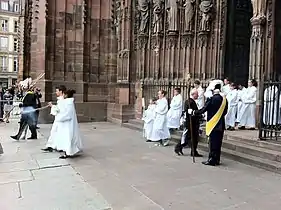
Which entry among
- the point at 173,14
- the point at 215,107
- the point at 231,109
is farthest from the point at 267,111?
the point at 173,14

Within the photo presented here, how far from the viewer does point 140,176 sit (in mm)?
6191

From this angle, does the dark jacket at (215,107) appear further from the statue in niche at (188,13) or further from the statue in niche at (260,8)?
the statue in niche at (188,13)

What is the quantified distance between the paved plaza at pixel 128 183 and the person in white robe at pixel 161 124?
1.30 m

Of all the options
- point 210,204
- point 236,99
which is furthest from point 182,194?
point 236,99

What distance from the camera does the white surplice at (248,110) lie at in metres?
10.2

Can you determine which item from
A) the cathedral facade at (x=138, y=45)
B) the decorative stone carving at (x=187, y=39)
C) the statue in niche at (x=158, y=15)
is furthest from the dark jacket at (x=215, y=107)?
Answer: the statue in niche at (x=158, y=15)

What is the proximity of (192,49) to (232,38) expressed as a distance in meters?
1.54

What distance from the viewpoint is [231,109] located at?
10.5 m

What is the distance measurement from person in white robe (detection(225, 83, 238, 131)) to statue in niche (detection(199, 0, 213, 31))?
116 inches

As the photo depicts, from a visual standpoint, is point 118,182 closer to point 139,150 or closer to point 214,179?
point 214,179

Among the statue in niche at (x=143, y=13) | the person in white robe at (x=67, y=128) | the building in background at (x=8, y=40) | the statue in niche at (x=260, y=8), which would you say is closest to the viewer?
the person in white robe at (x=67, y=128)

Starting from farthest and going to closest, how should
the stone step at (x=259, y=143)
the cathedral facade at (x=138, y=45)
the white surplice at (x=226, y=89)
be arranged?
the cathedral facade at (x=138, y=45) → the white surplice at (x=226, y=89) → the stone step at (x=259, y=143)

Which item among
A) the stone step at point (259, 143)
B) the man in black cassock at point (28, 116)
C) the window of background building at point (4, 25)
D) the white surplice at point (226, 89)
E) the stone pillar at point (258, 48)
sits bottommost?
the stone step at point (259, 143)

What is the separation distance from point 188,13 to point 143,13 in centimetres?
258
